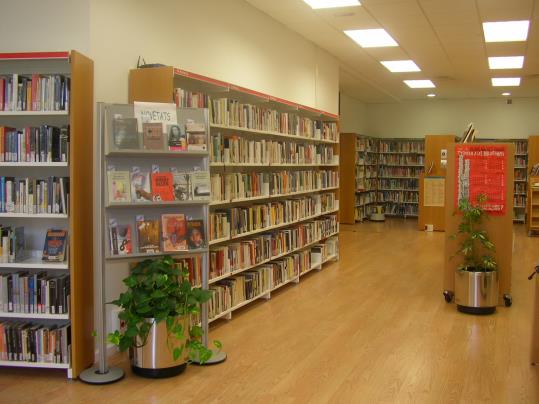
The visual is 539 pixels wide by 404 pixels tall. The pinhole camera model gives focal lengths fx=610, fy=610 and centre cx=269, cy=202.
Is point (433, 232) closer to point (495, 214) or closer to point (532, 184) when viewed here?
point (532, 184)

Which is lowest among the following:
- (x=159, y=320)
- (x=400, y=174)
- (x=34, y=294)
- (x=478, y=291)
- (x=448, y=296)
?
(x=448, y=296)

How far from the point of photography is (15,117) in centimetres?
431

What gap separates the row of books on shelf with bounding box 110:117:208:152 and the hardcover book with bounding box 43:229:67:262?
69 cm

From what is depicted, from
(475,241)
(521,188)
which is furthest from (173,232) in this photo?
(521,188)

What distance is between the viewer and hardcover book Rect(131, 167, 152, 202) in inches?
161

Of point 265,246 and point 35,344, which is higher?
point 265,246

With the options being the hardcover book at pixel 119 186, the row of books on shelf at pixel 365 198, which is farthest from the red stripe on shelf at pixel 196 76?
the row of books on shelf at pixel 365 198

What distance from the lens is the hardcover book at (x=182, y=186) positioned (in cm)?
422

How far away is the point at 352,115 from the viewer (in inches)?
617

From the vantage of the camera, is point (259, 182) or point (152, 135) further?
point (259, 182)

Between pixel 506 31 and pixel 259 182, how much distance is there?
4068mm

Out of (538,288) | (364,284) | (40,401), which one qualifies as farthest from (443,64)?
(40,401)

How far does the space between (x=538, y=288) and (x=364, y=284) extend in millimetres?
3247

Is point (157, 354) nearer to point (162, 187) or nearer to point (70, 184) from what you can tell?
point (162, 187)
